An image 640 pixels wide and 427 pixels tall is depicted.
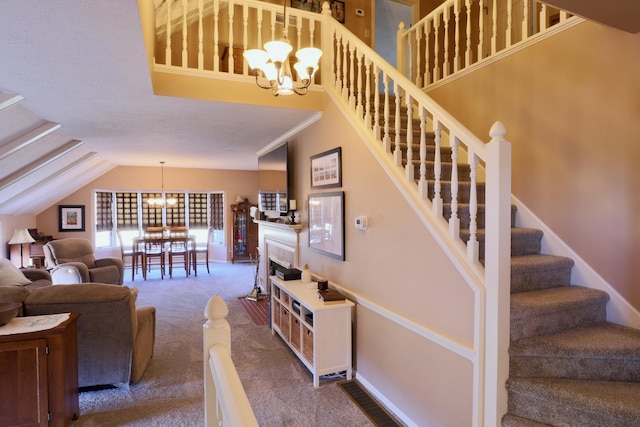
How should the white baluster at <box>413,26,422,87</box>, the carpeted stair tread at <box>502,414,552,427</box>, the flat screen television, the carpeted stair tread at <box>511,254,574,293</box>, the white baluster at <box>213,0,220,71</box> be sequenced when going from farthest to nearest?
the flat screen television
the white baluster at <box>413,26,422,87</box>
the white baluster at <box>213,0,220,71</box>
the carpeted stair tread at <box>511,254,574,293</box>
the carpeted stair tread at <box>502,414,552,427</box>

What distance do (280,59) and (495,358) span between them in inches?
83.6

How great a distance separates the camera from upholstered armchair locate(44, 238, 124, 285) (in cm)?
489

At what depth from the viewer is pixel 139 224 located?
8.65 m

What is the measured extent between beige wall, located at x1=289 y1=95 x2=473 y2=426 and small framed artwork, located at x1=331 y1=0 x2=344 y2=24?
2.63 m

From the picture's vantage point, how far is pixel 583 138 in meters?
2.45

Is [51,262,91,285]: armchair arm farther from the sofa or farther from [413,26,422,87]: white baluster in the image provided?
[413,26,422,87]: white baluster

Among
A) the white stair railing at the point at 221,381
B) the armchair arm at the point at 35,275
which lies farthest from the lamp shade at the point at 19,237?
the white stair railing at the point at 221,381

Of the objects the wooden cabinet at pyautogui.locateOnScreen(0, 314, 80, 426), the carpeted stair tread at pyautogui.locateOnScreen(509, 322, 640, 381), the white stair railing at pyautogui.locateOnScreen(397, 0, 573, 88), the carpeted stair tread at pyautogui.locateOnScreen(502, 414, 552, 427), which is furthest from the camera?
the white stair railing at pyautogui.locateOnScreen(397, 0, 573, 88)

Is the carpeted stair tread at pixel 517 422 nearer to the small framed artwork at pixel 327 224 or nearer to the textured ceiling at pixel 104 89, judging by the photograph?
the small framed artwork at pixel 327 224

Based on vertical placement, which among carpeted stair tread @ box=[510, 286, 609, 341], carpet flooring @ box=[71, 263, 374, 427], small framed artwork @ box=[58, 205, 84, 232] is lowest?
carpet flooring @ box=[71, 263, 374, 427]

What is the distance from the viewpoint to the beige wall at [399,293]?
6.70ft

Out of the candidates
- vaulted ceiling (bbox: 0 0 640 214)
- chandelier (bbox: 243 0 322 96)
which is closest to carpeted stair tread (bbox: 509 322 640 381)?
vaulted ceiling (bbox: 0 0 640 214)

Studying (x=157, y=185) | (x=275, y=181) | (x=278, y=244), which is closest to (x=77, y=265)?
(x=278, y=244)

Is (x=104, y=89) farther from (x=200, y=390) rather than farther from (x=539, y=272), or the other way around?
(x=539, y=272)
